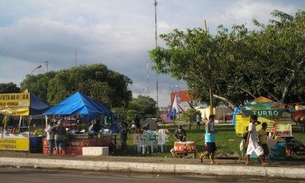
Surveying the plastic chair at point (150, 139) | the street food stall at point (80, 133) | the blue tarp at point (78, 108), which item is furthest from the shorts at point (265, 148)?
the blue tarp at point (78, 108)

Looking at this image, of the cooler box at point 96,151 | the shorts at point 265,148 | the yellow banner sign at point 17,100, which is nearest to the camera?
the shorts at point 265,148

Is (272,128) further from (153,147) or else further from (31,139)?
(31,139)

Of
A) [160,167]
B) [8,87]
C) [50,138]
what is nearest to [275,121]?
[160,167]

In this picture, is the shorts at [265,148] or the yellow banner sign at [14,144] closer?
the shorts at [265,148]

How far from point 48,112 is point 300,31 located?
1903 cm

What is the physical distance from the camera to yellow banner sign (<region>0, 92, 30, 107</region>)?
19.0m

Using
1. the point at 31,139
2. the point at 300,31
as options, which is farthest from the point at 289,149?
the point at 300,31

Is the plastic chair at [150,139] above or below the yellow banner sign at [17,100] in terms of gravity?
below

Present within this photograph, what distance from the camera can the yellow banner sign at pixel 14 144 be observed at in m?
18.5

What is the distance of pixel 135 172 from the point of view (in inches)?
530

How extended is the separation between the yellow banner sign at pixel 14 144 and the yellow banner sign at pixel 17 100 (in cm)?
170

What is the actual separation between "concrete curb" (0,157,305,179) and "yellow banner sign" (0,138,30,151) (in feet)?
8.32

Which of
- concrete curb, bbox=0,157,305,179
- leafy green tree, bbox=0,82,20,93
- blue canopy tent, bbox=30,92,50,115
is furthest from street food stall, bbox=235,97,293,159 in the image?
leafy green tree, bbox=0,82,20,93

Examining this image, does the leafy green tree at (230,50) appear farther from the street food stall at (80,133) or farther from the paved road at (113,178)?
the paved road at (113,178)
